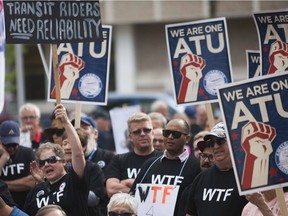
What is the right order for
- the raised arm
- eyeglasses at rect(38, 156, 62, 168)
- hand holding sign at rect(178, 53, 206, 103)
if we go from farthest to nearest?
hand holding sign at rect(178, 53, 206, 103) → eyeglasses at rect(38, 156, 62, 168) → the raised arm

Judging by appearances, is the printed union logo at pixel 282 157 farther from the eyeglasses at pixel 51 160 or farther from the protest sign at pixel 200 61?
the protest sign at pixel 200 61

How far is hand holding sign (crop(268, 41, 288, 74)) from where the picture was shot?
29.7 feet

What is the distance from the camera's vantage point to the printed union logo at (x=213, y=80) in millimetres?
10984

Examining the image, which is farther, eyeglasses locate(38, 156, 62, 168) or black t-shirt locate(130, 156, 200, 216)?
black t-shirt locate(130, 156, 200, 216)

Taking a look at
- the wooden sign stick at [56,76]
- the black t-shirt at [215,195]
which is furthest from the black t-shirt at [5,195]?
the black t-shirt at [215,195]

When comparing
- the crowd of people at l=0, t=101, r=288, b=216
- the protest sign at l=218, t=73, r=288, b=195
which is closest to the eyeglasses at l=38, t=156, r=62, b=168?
the crowd of people at l=0, t=101, r=288, b=216

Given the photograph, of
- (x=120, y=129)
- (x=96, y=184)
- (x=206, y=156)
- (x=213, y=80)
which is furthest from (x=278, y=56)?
(x=120, y=129)

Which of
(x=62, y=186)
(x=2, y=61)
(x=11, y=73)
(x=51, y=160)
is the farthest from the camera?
(x=11, y=73)

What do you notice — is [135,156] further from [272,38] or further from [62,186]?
[272,38]

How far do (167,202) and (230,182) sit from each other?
1.23m

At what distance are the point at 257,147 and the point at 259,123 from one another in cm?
17

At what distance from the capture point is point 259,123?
722cm

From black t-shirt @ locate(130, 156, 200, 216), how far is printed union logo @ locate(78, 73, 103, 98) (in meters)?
2.21

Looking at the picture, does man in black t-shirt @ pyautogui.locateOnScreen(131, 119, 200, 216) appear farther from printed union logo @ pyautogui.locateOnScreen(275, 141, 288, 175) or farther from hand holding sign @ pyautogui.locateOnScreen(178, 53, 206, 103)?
printed union logo @ pyautogui.locateOnScreen(275, 141, 288, 175)
